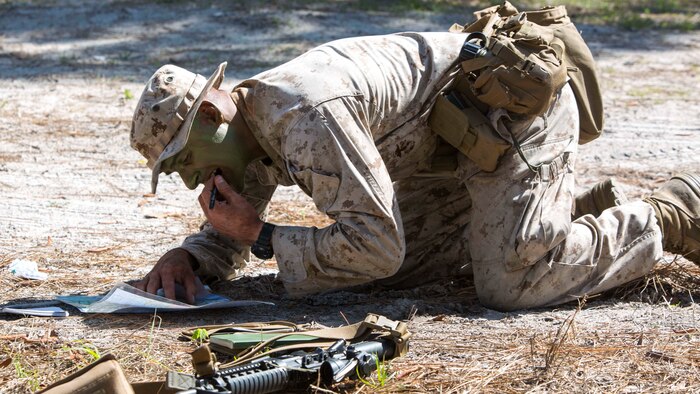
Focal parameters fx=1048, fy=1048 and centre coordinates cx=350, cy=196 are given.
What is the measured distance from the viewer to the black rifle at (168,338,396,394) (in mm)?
2975

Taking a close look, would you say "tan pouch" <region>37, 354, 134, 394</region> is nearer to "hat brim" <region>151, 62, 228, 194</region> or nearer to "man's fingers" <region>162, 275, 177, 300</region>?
"hat brim" <region>151, 62, 228, 194</region>

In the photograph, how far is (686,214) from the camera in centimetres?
450

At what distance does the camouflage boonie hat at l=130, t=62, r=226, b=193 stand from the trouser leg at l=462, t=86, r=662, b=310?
116 cm

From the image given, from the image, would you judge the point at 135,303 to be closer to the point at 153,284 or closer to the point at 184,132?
the point at 153,284

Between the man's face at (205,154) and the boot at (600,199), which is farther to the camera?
the boot at (600,199)

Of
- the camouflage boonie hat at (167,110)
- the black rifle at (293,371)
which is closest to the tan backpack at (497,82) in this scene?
the camouflage boonie hat at (167,110)

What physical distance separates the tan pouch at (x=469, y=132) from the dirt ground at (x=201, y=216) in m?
0.64

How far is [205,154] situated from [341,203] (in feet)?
1.84

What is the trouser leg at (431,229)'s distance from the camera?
4699 mm

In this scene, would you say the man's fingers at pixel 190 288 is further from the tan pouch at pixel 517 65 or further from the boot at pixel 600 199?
the boot at pixel 600 199

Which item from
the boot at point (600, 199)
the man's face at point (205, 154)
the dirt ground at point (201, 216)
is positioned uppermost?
the man's face at point (205, 154)

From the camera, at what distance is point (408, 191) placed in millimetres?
4719

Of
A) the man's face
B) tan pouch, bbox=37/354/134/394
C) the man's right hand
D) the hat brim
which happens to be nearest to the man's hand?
the man's face

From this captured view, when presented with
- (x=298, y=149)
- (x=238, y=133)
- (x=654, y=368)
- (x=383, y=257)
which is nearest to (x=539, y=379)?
(x=654, y=368)
